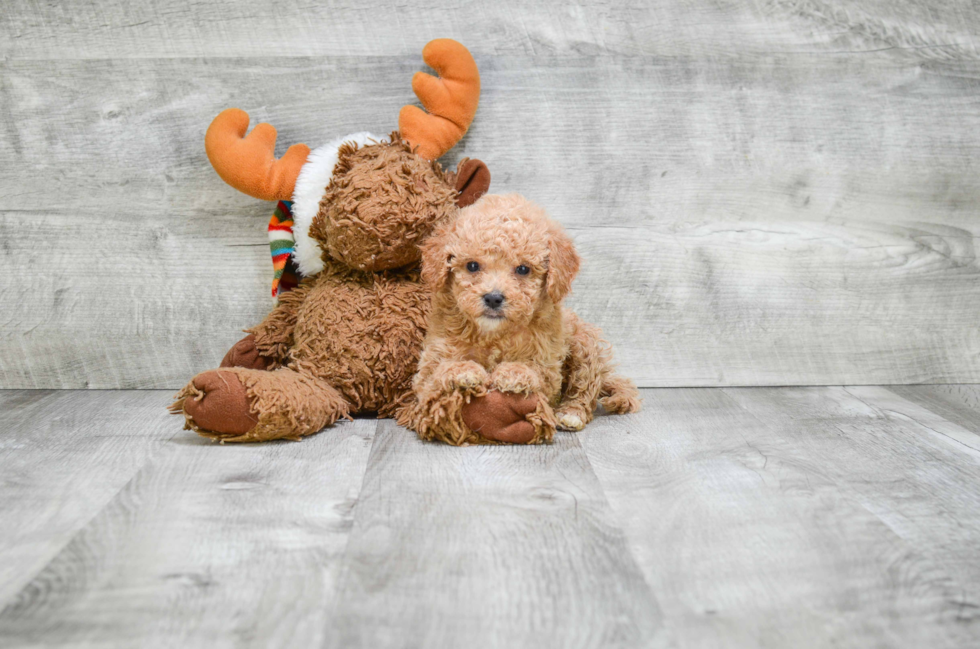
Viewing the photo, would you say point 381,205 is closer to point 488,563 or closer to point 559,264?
point 559,264

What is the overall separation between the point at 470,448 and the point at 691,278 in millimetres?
637

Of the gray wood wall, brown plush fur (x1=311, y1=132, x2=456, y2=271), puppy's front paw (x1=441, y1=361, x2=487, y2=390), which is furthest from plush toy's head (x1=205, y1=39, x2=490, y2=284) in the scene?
puppy's front paw (x1=441, y1=361, x2=487, y2=390)

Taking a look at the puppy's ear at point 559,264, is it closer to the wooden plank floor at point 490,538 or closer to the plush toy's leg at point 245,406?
the wooden plank floor at point 490,538

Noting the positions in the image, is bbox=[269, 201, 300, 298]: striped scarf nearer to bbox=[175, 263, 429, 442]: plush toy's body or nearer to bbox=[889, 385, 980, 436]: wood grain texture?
bbox=[175, 263, 429, 442]: plush toy's body

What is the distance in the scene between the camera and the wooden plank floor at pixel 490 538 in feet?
2.15

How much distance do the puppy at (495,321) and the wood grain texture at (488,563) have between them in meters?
0.08

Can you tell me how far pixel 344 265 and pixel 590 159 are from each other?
1.71 feet

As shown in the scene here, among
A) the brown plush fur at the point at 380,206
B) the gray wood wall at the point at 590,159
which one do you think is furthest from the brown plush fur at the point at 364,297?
the gray wood wall at the point at 590,159

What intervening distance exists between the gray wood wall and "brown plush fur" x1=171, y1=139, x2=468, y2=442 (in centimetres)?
24

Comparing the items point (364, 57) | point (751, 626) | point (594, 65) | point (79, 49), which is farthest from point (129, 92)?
point (751, 626)

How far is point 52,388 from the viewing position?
145 cm

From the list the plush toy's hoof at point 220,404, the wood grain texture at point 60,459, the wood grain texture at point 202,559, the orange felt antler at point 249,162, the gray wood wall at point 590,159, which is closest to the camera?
the wood grain texture at point 202,559

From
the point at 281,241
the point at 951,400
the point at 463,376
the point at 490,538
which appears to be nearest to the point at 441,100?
the point at 281,241

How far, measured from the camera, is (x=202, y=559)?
2.47 ft
